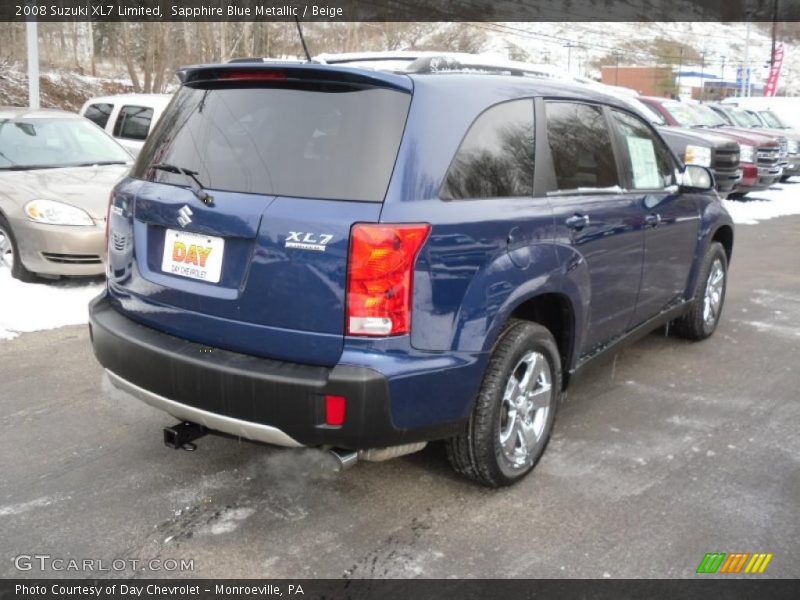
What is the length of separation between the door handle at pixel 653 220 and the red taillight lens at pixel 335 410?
2514 mm

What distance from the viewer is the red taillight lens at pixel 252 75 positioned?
3082 millimetres

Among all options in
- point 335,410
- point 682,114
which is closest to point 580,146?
point 335,410

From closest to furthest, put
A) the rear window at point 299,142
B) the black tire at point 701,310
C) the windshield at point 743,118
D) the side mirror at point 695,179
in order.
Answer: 1. the rear window at point 299,142
2. the side mirror at point 695,179
3. the black tire at point 701,310
4. the windshield at point 743,118

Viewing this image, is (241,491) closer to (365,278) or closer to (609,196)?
(365,278)

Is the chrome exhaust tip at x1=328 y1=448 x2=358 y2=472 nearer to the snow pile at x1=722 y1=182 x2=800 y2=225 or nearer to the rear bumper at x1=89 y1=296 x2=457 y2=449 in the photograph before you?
the rear bumper at x1=89 y1=296 x2=457 y2=449

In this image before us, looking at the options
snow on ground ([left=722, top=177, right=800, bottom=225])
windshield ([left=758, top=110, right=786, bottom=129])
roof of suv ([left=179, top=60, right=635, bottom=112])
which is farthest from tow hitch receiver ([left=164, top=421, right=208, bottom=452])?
windshield ([left=758, top=110, right=786, bottom=129])

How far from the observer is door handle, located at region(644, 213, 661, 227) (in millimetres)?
4462

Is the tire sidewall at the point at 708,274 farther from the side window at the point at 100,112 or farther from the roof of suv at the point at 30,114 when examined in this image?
the side window at the point at 100,112

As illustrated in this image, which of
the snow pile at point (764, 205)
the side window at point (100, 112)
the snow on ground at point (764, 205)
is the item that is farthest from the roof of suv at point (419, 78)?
the snow on ground at point (764, 205)

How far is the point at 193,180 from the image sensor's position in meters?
3.16

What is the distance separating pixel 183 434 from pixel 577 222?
210cm

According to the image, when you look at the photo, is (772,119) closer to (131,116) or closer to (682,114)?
(682,114)

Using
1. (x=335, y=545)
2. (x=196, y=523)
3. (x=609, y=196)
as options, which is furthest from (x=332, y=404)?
(x=609, y=196)
